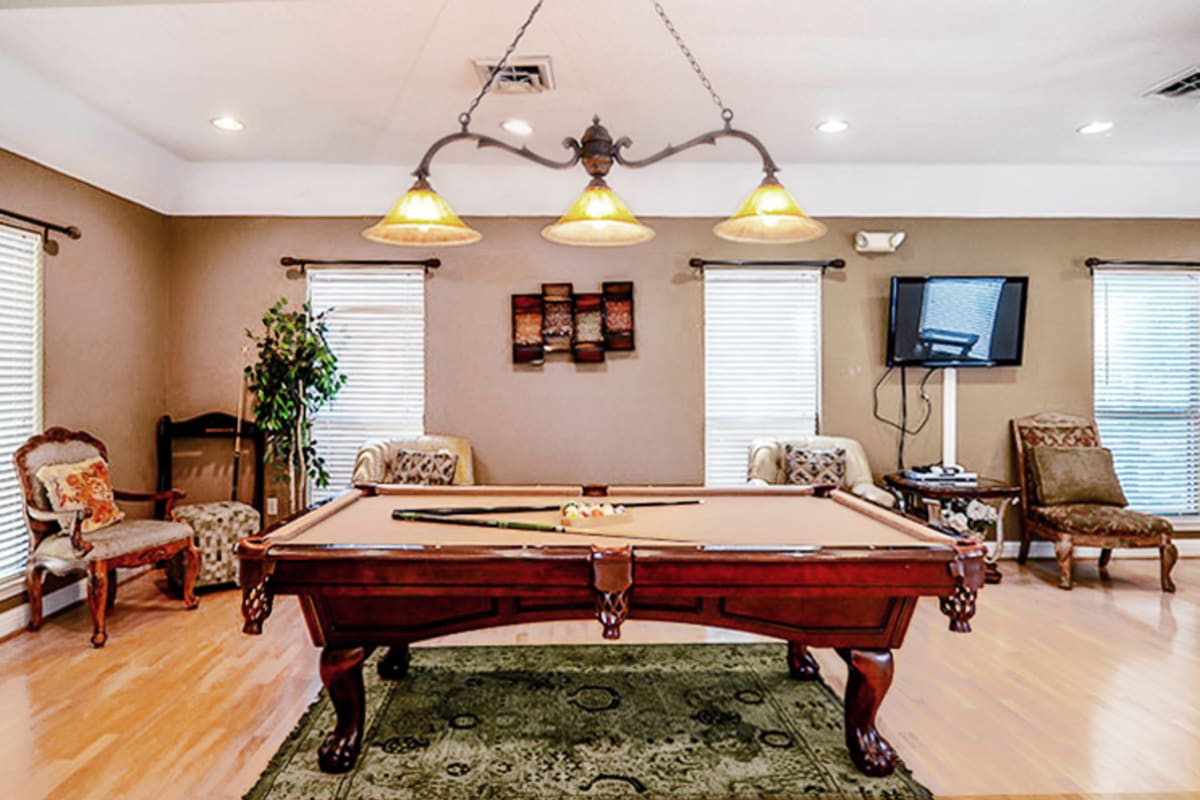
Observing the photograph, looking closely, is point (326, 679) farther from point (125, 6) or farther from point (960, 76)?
point (960, 76)

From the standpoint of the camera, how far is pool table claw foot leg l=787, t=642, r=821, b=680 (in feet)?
9.71

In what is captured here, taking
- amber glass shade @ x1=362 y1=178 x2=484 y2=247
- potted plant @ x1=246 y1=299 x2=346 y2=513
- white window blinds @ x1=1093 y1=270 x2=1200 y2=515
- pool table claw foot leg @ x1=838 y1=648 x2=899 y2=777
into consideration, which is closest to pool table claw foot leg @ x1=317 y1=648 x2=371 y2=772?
amber glass shade @ x1=362 y1=178 x2=484 y2=247

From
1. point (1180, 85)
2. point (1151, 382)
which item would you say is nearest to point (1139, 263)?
point (1151, 382)

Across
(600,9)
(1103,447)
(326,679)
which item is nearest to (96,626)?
(326,679)

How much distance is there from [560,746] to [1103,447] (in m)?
4.72

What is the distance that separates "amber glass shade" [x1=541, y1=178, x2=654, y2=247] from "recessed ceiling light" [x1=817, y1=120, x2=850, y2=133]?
2.16m

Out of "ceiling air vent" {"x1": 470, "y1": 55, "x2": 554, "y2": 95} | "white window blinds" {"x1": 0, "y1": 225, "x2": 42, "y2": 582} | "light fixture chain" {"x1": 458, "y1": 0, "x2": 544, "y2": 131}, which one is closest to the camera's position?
"light fixture chain" {"x1": 458, "y1": 0, "x2": 544, "y2": 131}

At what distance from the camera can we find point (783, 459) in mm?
4672

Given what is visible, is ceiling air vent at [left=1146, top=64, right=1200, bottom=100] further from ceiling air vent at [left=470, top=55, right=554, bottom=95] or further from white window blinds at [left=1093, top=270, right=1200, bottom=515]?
ceiling air vent at [left=470, top=55, right=554, bottom=95]

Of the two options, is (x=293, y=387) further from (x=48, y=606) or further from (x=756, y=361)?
(x=756, y=361)

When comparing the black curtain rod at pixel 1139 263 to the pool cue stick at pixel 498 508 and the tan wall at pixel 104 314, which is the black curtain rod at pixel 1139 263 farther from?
the tan wall at pixel 104 314

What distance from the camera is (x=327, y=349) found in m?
4.79

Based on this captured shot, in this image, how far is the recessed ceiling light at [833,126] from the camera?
4.14 m

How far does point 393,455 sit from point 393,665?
190cm
